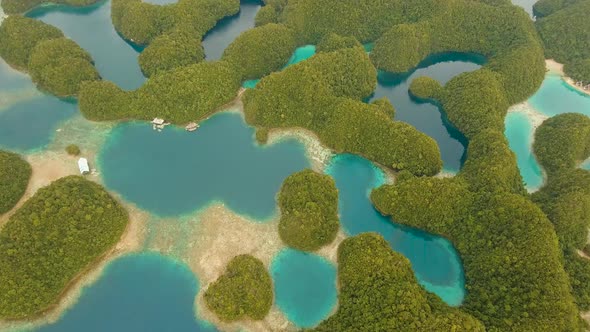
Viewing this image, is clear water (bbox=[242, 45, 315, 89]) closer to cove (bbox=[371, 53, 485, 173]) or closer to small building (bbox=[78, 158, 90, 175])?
cove (bbox=[371, 53, 485, 173])

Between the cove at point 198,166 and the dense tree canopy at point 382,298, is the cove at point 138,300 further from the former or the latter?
the dense tree canopy at point 382,298

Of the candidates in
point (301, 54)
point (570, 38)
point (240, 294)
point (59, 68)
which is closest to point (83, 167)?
point (59, 68)

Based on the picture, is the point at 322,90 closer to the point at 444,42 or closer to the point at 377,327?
the point at 444,42

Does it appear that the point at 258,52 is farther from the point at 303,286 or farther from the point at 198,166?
the point at 303,286

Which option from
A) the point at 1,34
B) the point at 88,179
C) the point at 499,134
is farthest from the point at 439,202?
the point at 1,34

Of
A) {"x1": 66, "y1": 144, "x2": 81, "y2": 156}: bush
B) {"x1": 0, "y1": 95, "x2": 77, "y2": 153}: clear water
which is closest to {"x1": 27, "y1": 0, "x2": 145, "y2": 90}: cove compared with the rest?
{"x1": 0, "y1": 95, "x2": 77, "y2": 153}: clear water

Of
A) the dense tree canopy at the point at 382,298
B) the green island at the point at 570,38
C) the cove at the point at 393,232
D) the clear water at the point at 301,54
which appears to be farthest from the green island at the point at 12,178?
the green island at the point at 570,38
